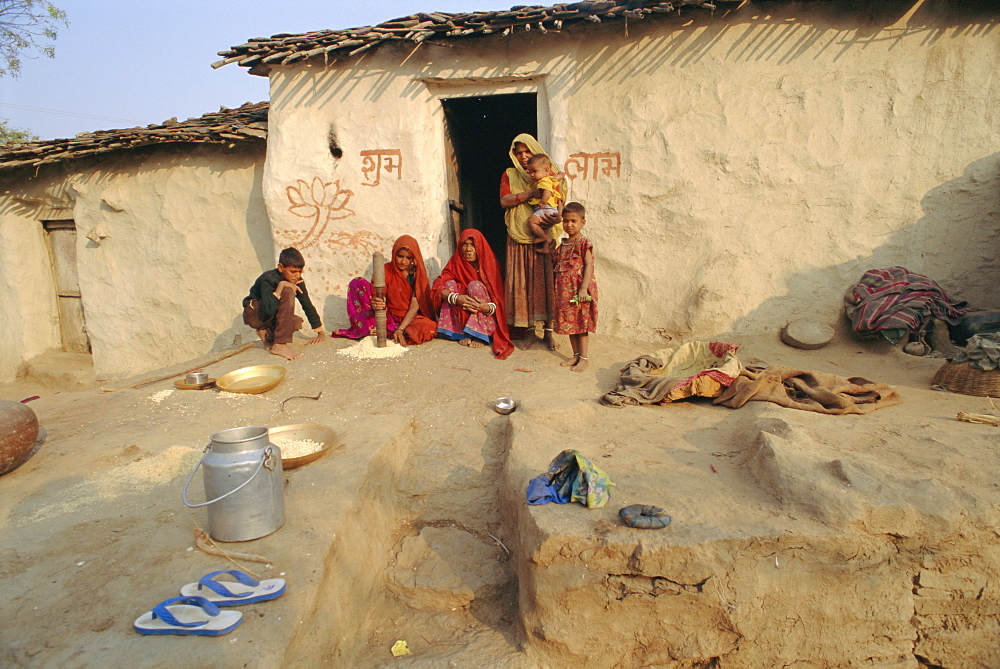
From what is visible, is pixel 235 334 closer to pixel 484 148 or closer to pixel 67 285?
pixel 67 285

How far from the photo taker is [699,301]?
4.84 m

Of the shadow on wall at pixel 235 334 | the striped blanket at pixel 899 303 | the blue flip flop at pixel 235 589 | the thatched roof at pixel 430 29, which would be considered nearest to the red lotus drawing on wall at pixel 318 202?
the thatched roof at pixel 430 29

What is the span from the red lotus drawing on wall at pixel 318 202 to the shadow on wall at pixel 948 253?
4335 mm

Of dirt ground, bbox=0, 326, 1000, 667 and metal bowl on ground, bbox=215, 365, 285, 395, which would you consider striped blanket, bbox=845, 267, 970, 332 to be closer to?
dirt ground, bbox=0, 326, 1000, 667

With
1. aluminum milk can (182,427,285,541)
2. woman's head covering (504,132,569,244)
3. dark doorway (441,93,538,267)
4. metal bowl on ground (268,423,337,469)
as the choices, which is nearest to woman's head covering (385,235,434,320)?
woman's head covering (504,132,569,244)

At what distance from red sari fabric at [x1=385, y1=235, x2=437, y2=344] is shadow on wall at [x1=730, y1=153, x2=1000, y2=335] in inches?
131

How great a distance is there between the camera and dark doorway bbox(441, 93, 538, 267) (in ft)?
20.1

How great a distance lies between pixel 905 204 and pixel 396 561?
5.08 m

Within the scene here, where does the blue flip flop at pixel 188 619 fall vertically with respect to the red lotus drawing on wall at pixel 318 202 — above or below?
below

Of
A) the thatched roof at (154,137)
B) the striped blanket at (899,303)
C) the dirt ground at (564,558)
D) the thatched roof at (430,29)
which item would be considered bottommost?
the dirt ground at (564,558)

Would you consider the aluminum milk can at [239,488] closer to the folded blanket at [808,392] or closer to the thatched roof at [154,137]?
the folded blanket at [808,392]

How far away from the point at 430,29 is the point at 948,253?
5022 mm

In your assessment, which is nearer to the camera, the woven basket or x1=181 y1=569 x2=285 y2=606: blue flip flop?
x1=181 y1=569 x2=285 y2=606: blue flip flop

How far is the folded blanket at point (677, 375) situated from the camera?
348 centimetres
